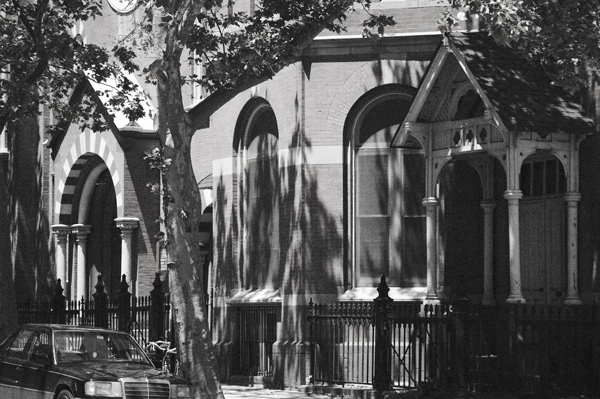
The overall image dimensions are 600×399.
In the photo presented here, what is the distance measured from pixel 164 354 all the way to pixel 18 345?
5.09 m

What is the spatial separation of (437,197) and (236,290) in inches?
223

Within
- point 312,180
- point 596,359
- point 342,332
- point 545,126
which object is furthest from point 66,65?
point 596,359

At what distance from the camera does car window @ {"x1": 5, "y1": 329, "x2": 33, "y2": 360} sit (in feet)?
58.7

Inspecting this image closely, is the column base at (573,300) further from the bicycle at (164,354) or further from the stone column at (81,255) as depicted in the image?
the stone column at (81,255)

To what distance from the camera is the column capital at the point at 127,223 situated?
29266 mm

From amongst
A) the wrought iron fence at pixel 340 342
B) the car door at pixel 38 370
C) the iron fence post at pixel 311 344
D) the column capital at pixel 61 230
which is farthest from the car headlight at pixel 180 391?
the column capital at pixel 61 230

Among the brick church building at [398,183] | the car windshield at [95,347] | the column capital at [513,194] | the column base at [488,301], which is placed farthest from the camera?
the column base at [488,301]

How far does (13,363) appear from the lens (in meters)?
17.8

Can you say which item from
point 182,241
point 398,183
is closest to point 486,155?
point 398,183

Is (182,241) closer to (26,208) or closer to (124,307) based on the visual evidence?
(124,307)

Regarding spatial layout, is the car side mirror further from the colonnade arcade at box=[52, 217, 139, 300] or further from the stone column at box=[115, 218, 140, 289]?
the colonnade arcade at box=[52, 217, 139, 300]

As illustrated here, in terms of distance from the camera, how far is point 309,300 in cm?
2373

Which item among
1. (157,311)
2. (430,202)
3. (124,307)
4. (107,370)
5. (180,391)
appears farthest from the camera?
(124,307)

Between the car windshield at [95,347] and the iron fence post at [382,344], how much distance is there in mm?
4368
